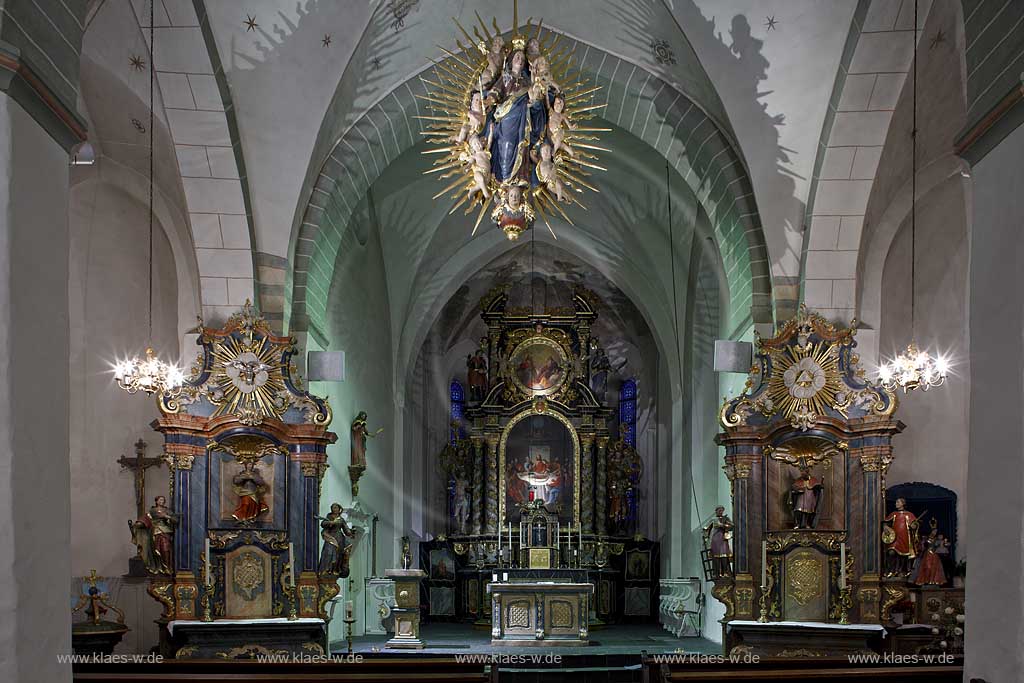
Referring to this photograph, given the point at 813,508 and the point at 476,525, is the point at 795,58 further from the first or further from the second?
the point at 476,525

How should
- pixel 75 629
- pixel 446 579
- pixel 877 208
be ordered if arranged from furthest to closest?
pixel 446 579 < pixel 877 208 < pixel 75 629

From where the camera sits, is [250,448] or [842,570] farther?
[250,448]

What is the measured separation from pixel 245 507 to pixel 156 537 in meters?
1.01

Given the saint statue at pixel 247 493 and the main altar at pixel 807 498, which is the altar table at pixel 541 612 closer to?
the main altar at pixel 807 498

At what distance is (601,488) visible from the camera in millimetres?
21266

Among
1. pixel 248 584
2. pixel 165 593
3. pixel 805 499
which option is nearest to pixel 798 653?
pixel 805 499

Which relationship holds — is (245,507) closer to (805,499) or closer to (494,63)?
(494,63)

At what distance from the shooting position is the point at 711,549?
1219cm

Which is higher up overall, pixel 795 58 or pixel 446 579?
pixel 795 58

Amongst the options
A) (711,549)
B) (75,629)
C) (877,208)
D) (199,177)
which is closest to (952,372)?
(877,208)

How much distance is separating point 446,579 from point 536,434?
319 cm

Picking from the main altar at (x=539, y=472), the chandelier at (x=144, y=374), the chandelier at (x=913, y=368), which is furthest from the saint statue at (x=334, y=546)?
the main altar at (x=539, y=472)

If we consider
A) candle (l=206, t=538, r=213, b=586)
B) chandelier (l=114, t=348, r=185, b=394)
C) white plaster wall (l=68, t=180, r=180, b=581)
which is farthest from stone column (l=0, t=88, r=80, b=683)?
white plaster wall (l=68, t=180, r=180, b=581)

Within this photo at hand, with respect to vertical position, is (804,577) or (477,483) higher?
(804,577)
